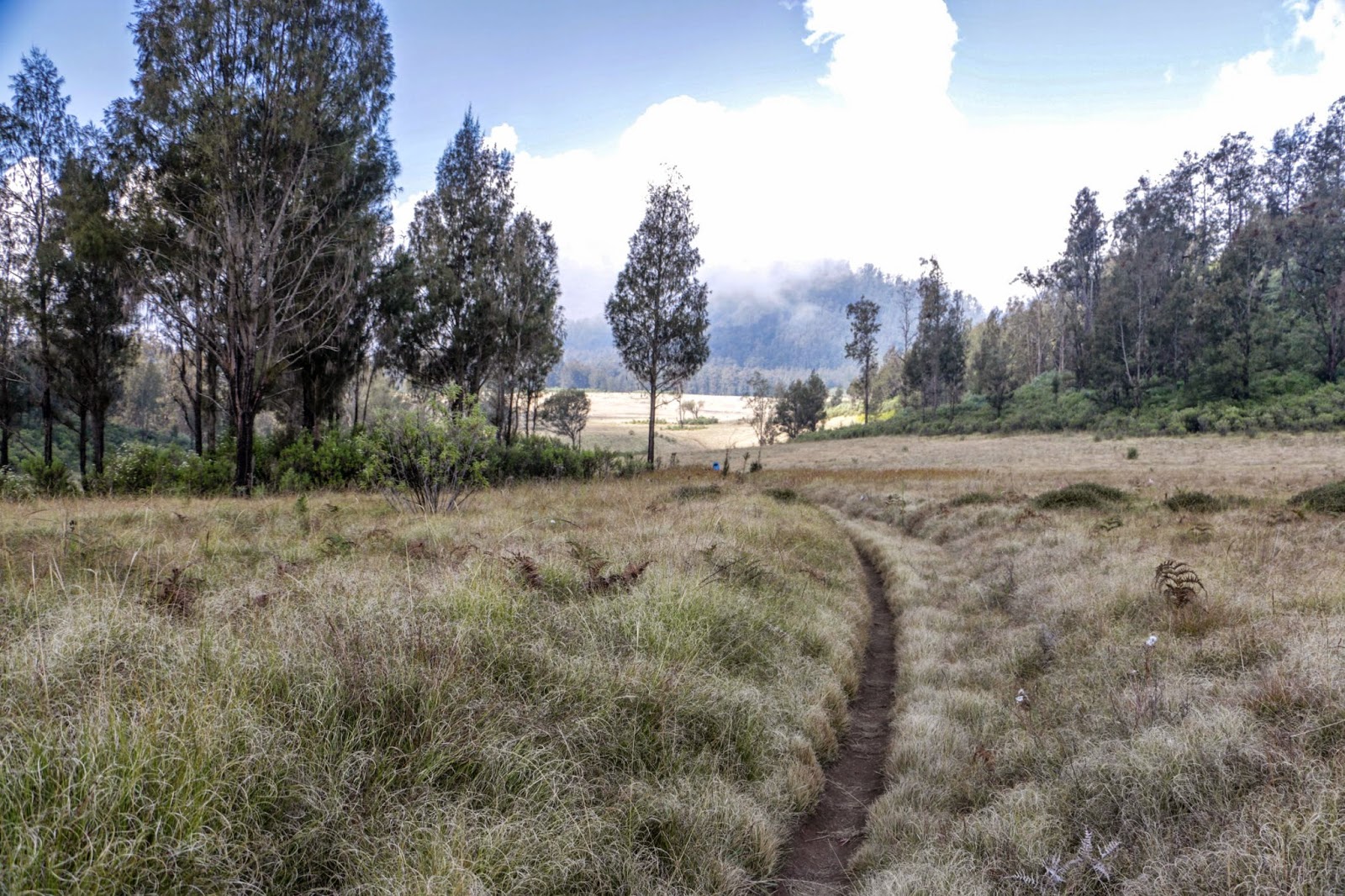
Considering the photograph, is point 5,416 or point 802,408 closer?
point 5,416

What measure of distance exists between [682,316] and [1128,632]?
24.3 meters

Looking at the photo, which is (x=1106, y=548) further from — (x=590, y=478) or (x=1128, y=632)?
(x=590, y=478)

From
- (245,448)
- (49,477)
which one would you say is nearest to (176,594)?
(245,448)

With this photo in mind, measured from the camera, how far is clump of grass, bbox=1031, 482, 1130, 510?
1259 cm

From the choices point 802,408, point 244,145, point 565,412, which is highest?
point 244,145

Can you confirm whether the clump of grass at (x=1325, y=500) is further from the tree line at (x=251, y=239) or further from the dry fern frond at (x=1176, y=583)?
the tree line at (x=251, y=239)

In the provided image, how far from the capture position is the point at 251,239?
50.4 feet

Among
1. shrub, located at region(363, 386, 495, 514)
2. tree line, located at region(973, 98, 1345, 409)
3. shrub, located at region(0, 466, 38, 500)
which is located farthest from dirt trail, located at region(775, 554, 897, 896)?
tree line, located at region(973, 98, 1345, 409)

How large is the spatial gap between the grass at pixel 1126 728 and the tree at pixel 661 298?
21.3m

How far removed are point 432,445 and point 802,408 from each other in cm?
7221

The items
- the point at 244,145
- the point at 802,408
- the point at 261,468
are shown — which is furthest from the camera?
the point at 802,408

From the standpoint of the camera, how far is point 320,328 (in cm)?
1812

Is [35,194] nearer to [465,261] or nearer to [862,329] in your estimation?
[465,261]

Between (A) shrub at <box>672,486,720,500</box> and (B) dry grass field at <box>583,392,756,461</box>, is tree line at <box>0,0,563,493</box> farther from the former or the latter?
(B) dry grass field at <box>583,392,756,461</box>
